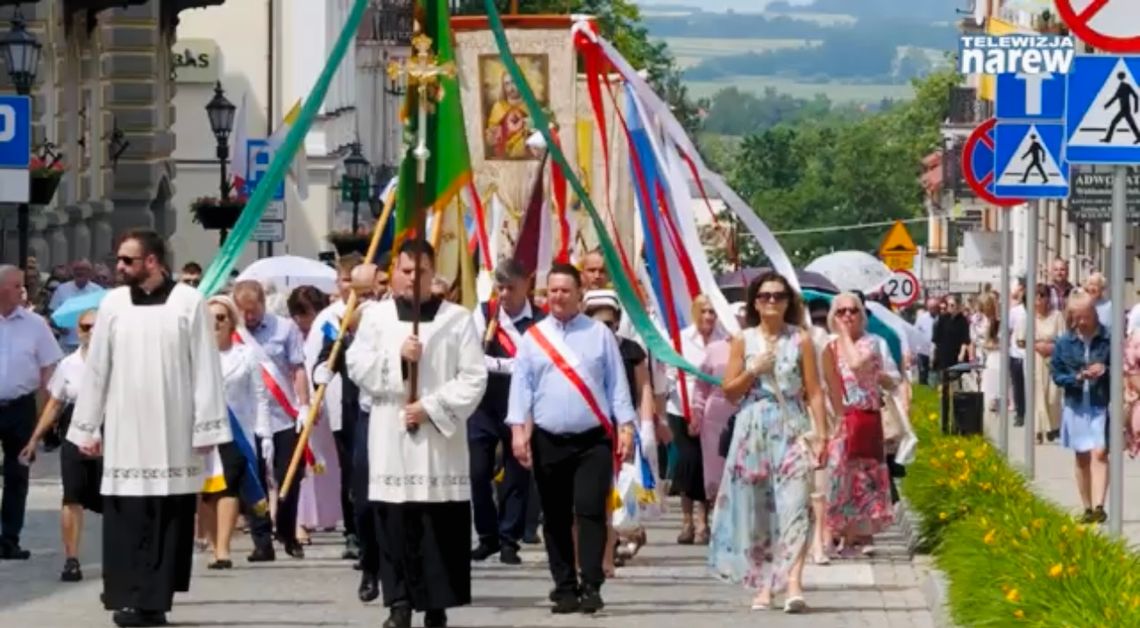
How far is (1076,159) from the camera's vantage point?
14.2m

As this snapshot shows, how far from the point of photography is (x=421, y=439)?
15.2 metres

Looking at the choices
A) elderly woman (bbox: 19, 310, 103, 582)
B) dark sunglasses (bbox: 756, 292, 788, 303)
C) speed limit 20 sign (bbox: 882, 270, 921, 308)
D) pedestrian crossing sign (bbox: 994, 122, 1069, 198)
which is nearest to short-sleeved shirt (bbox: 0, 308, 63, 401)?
elderly woman (bbox: 19, 310, 103, 582)

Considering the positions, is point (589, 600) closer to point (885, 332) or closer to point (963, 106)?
point (885, 332)

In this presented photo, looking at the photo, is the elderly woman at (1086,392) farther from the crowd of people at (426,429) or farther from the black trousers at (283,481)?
the black trousers at (283,481)

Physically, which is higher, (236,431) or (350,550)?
(236,431)

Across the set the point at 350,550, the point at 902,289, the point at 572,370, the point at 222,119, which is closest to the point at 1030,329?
the point at 350,550

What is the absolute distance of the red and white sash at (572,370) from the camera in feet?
53.6

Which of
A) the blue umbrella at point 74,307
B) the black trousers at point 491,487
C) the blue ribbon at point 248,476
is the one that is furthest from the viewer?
the blue umbrella at point 74,307

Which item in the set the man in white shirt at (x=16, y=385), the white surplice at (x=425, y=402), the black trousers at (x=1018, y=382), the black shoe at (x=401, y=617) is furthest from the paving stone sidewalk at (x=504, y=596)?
the black trousers at (x=1018, y=382)

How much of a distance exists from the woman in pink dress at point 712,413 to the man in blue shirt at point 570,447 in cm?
436

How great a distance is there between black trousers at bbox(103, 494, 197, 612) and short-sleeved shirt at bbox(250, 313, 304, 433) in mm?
4558

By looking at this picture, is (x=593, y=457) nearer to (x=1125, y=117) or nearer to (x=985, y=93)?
(x=1125, y=117)

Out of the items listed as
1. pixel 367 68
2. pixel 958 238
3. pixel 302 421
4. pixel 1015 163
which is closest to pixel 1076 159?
pixel 302 421

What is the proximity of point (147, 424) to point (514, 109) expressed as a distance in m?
14.7
